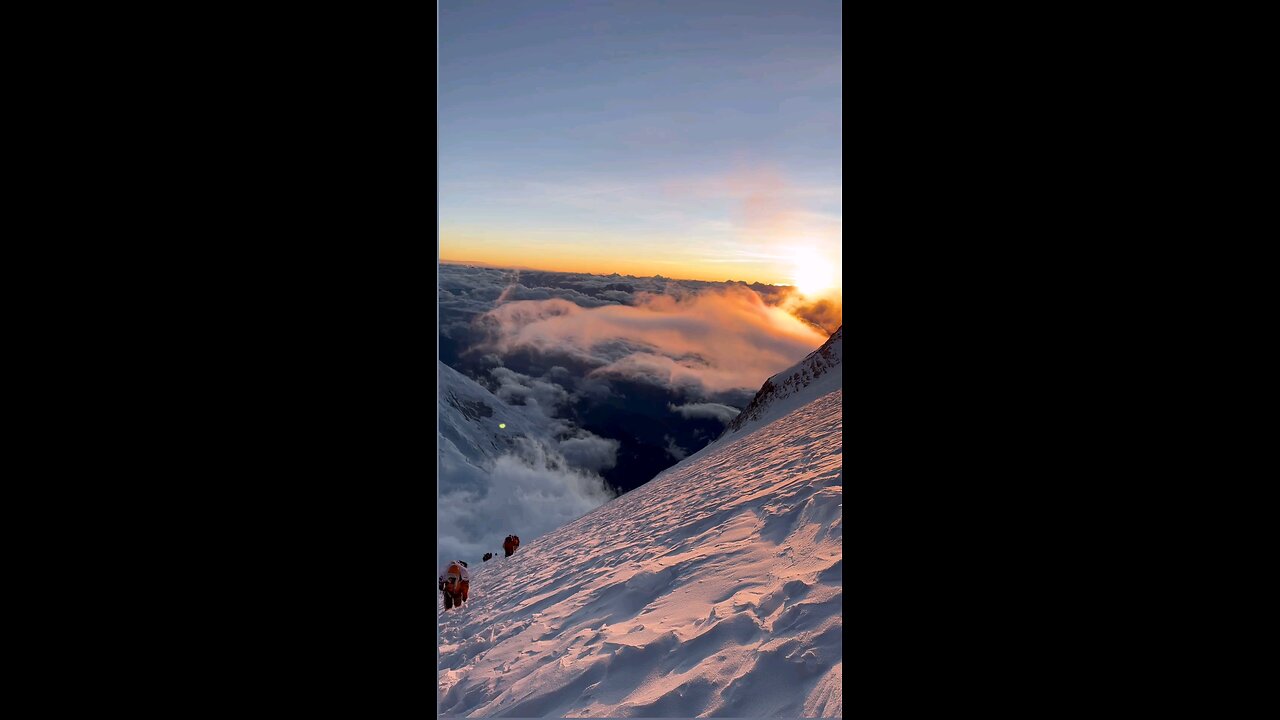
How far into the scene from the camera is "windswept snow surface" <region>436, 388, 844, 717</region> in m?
Result: 1.85

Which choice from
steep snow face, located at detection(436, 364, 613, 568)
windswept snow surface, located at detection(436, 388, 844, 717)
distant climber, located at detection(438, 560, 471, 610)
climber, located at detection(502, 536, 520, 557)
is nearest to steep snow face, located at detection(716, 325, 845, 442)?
steep snow face, located at detection(436, 364, 613, 568)

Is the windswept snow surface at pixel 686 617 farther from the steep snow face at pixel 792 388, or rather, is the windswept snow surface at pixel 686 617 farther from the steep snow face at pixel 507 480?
→ the steep snow face at pixel 792 388

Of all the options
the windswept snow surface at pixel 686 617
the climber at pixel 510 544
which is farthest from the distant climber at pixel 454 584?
the climber at pixel 510 544

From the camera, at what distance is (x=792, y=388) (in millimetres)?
10156

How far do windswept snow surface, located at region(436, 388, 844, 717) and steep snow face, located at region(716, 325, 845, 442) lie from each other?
3.38 metres

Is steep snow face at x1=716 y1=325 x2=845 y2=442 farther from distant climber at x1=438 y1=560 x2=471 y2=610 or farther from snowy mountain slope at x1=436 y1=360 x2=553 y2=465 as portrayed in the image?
distant climber at x1=438 y1=560 x2=471 y2=610

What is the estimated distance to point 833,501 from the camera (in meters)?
3.58

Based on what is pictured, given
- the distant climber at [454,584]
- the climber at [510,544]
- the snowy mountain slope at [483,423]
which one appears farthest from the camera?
the snowy mountain slope at [483,423]

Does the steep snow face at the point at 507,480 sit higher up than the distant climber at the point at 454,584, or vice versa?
the distant climber at the point at 454,584

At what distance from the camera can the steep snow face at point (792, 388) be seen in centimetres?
968

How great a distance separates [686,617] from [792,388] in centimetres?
788

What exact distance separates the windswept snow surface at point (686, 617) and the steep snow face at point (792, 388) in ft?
11.1

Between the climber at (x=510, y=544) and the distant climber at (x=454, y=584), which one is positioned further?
the climber at (x=510, y=544)
